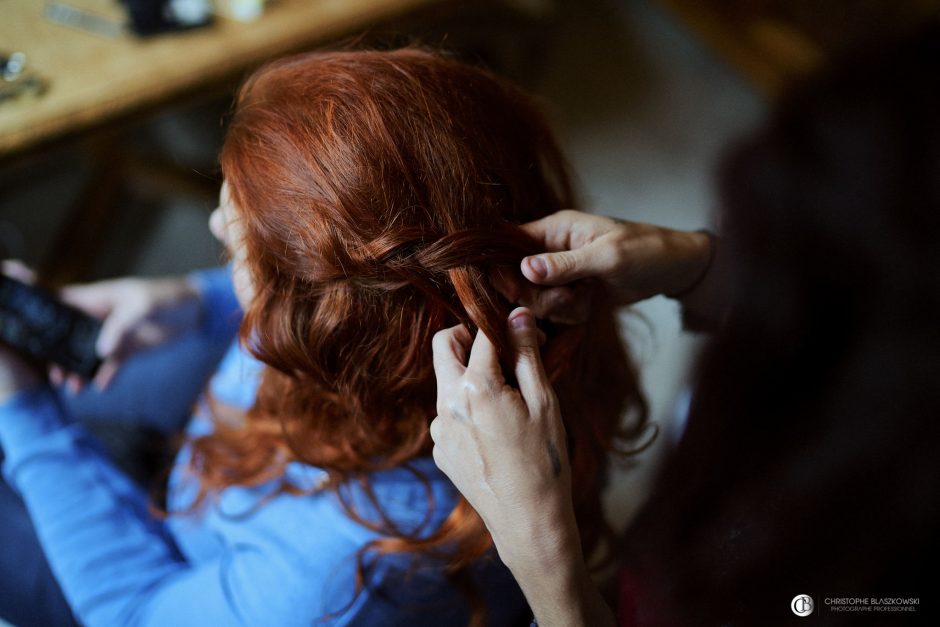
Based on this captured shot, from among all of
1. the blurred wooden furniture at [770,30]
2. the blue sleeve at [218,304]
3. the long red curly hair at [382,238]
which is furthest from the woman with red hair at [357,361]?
the blurred wooden furniture at [770,30]

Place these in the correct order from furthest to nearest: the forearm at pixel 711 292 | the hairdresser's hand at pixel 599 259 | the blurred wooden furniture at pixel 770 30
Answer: the blurred wooden furniture at pixel 770 30 < the forearm at pixel 711 292 < the hairdresser's hand at pixel 599 259

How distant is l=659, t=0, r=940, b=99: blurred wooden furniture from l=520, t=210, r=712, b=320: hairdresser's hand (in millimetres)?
1232

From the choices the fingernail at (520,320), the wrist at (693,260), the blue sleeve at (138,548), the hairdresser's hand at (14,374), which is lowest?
the blue sleeve at (138,548)

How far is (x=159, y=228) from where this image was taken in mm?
1514

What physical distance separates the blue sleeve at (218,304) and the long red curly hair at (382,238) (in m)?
0.36

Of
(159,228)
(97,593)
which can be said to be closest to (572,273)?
(97,593)

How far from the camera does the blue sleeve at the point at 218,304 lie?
913 millimetres

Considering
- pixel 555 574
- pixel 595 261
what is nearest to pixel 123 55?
pixel 595 261

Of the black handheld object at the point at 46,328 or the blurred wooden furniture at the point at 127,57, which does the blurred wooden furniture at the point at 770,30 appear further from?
the black handheld object at the point at 46,328

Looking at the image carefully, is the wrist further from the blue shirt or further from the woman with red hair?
the blue shirt

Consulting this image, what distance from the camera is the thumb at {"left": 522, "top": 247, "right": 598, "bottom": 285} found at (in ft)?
1.68

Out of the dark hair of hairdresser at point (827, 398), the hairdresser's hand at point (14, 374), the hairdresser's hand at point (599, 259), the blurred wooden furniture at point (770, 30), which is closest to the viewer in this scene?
the dark hair of hairdresser at point (827, 398)

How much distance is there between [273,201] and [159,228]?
3.84 ft

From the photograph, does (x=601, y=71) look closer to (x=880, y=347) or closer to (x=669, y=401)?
(x=669, y=401)
